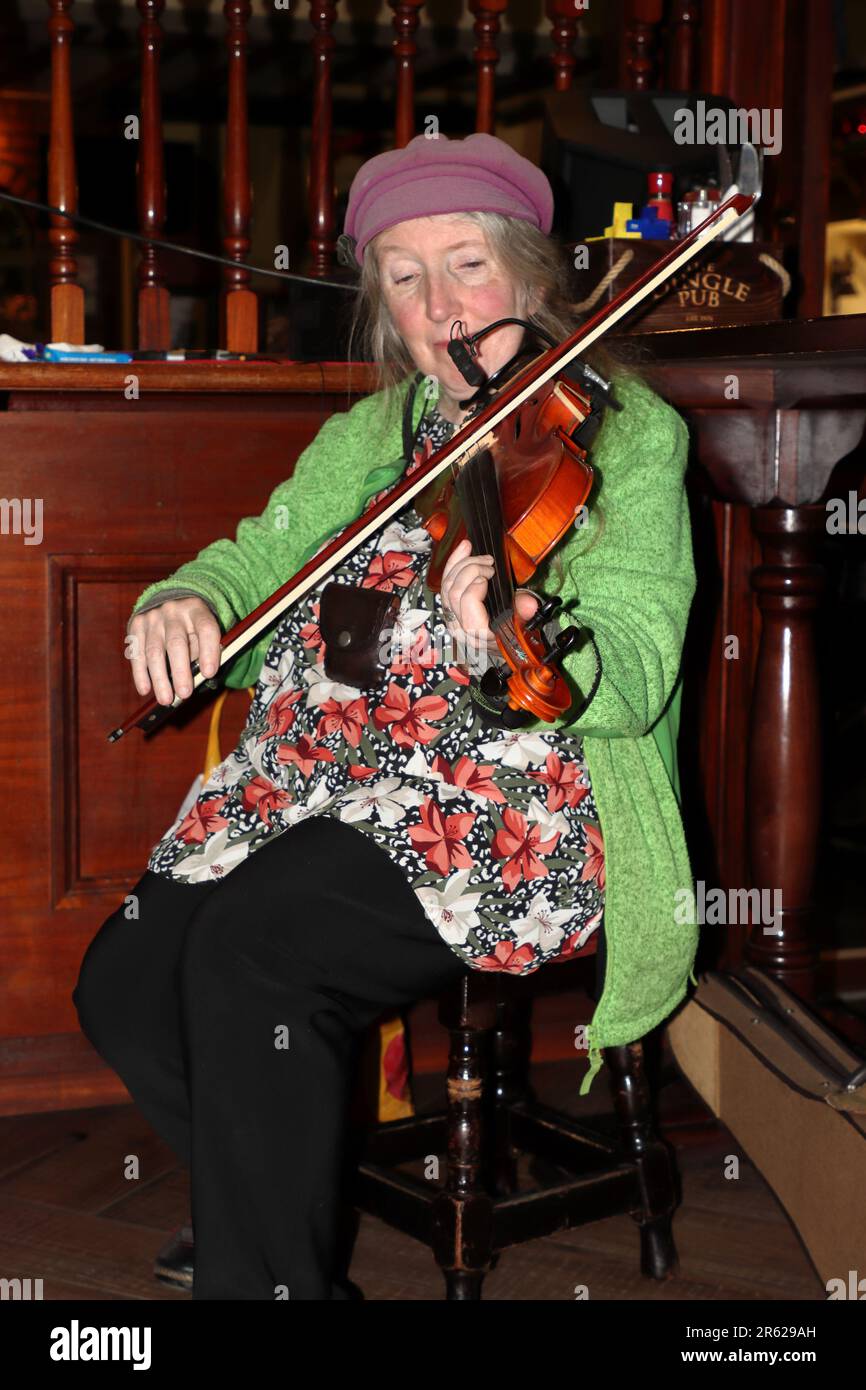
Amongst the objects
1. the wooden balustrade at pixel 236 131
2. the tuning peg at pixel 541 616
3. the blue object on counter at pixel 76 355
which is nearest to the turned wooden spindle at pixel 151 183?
the wooden balustrade at pixel 236 131

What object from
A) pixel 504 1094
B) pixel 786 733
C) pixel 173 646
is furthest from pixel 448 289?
pixel 504 1094

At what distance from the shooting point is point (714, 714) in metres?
2.25

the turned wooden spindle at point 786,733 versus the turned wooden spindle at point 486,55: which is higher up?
the turned wooden spindle at point 486,55

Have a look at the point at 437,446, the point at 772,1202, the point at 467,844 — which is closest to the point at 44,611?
the point at 437,446

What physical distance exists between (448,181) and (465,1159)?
1001 mm

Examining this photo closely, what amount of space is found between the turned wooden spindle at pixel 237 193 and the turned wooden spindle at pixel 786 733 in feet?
2.97

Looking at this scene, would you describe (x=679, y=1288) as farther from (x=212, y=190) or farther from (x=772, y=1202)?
(x=212, y=190)

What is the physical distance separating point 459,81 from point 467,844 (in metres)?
5.42

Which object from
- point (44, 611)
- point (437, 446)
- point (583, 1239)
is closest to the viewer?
point (437, 446)

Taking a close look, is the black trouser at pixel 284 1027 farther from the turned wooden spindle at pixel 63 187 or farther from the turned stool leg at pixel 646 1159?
the turned wooden spindle at pixel 63 187

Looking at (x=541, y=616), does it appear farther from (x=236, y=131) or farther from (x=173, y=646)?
(x=236, y=131)

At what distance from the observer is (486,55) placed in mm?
2244

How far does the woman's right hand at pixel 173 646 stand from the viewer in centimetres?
144

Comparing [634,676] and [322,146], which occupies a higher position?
[322,146]
